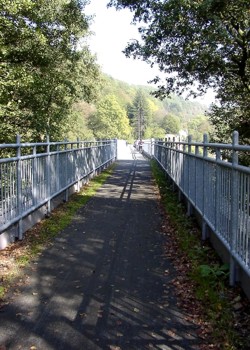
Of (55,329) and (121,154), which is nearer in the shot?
(55,329)

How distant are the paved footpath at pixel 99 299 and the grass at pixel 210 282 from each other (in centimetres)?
Result: 26

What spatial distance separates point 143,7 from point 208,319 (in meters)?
12.8

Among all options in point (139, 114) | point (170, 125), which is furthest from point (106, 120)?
point (170, 125)

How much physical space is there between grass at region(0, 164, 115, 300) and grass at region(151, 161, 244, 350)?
2.19 m

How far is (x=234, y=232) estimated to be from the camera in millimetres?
4262

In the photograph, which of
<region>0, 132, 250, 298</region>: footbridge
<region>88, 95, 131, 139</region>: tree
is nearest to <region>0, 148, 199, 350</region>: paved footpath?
<region>0, 132, 250, 298</region>: footbridge

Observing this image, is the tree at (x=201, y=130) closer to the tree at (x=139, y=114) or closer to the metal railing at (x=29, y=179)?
the metal railing at (x=29, y=179)

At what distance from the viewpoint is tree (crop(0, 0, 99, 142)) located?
1342cm

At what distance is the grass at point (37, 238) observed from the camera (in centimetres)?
503

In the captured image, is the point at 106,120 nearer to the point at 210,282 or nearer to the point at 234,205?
the point at 210,282

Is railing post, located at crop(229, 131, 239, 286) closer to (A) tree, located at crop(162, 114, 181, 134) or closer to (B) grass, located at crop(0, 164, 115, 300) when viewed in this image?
(B) grass, located at crop(0, 164, 115, 300)

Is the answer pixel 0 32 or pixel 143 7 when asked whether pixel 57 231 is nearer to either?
pixel 0 32

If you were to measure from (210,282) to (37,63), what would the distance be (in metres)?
13.7

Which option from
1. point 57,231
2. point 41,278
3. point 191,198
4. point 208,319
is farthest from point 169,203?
point 208,319
